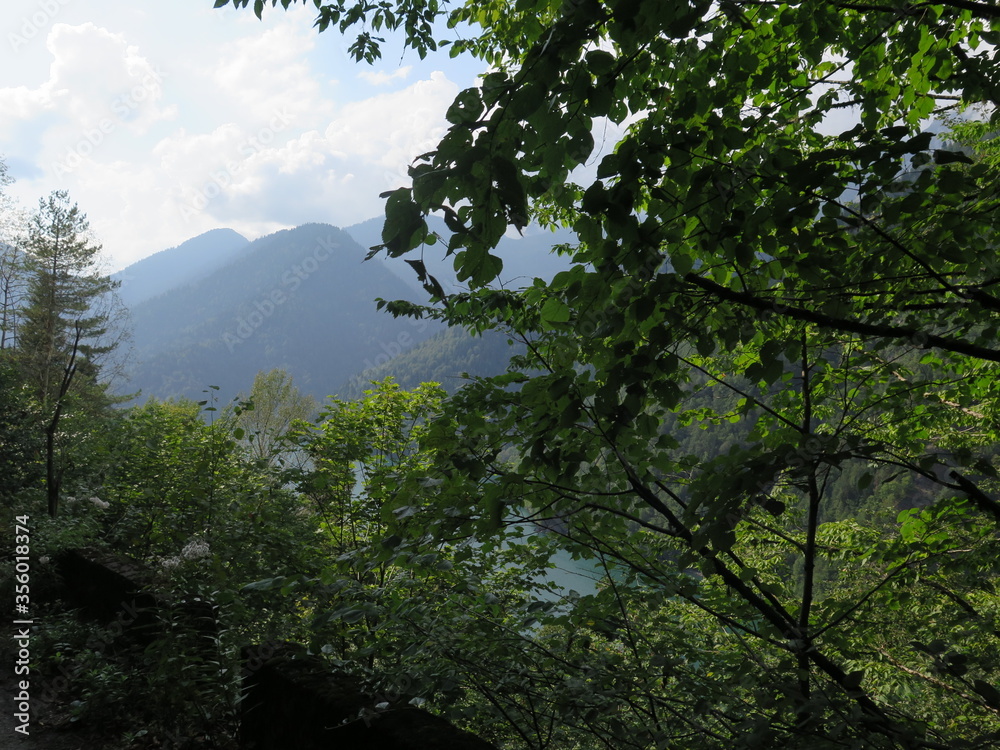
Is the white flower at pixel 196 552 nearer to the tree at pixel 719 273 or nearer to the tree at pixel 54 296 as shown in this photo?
the tree at pixel 719 273

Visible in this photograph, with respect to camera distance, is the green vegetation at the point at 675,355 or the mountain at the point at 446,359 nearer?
the green vegetation at the point at 675,355

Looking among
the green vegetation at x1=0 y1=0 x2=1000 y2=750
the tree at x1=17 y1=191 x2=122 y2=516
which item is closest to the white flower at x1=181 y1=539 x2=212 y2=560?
the green vegetation at x1=0 y1=0 x2=1000 y2=750

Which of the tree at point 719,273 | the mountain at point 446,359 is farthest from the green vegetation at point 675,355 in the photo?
the mountain at point 446,359

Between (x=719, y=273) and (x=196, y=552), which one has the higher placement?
(x=719, y=273)

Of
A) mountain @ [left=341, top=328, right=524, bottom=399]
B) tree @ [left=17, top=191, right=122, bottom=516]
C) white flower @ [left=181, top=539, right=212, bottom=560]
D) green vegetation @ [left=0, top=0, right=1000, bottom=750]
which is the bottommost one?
white flower @ [left=181, top=539, right=212, bottom=560]

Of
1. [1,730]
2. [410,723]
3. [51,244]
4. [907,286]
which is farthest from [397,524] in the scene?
[51,244]

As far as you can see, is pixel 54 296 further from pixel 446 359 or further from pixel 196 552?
pixel 446 359

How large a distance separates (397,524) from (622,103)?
5.14 feet

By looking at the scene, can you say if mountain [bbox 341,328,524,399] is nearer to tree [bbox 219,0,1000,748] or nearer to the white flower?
the white flower

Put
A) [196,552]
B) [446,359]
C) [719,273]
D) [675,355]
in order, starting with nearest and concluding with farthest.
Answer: [675,355] → [719,273] → [196,552] → [446,359]

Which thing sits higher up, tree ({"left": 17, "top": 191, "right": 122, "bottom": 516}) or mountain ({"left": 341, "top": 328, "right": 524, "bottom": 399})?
mountain ({"left": 341, "top": 328, "right": 524, "bottom": 399})

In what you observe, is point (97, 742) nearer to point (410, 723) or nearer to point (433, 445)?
point (410, 723)

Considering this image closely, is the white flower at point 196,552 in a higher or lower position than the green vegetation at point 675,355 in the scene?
lower

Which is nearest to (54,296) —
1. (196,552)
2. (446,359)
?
(196,552)
